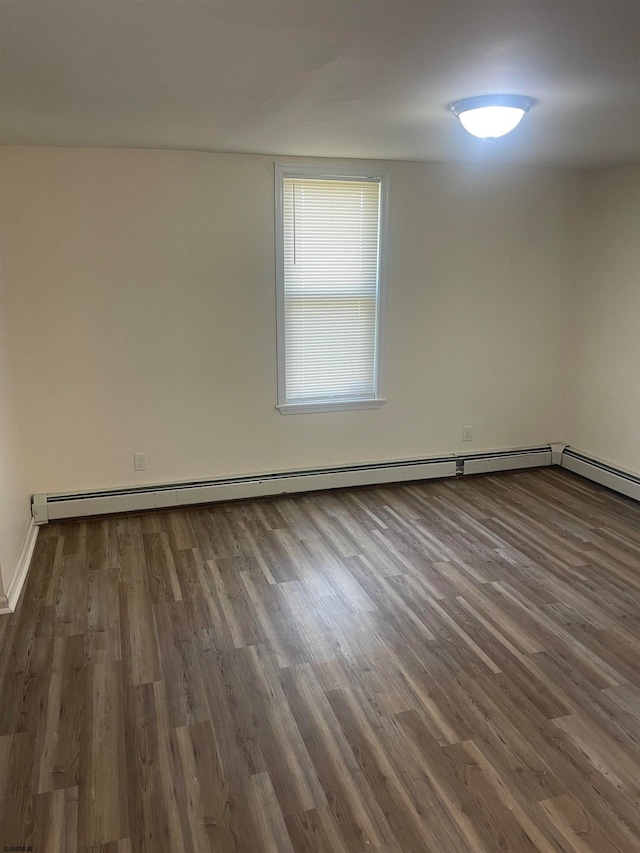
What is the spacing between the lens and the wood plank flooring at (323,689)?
1890 mm

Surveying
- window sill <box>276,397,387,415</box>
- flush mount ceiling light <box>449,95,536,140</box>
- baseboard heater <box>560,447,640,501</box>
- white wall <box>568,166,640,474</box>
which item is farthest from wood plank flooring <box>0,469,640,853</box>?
flush mount ceiling light <box>449,95,536,140</box>

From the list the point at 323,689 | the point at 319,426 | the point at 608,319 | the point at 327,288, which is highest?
the point at 327,288

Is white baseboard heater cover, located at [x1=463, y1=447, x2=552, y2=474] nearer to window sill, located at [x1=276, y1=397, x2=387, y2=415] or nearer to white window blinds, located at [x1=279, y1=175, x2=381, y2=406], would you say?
window sill, located at [x1=276, y1=397, x2=387, y2=415]

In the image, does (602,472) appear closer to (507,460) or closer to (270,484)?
(507,460)

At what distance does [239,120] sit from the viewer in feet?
9.78

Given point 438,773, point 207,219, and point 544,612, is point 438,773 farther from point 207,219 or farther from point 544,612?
point 207,219

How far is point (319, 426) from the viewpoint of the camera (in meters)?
4.58

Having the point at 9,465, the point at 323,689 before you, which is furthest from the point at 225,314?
the point at 323,689

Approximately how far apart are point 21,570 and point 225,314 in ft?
6.55

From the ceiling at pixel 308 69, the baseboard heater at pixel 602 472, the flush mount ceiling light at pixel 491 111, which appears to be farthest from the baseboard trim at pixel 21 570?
the baseboard heater at pixel 602 472

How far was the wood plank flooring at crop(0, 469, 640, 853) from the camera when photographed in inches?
74.4

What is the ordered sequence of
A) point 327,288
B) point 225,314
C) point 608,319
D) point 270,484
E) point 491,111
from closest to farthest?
point 491,111, point 225,314, point 327,288, point 270,484, point 608,319

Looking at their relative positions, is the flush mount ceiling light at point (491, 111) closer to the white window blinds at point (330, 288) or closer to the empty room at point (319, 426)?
the empty room at point (319, 426)

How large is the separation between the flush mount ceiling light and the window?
1.58m
